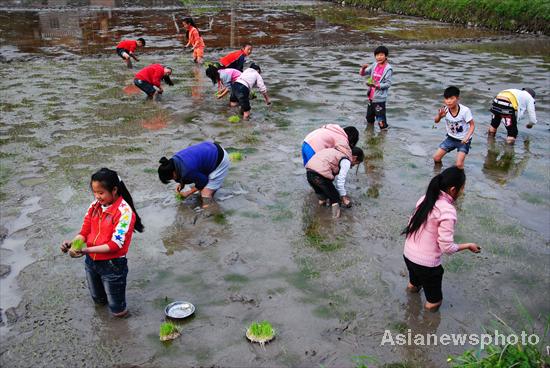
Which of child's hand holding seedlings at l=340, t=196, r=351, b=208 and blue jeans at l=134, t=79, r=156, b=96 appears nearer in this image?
child's hand holding seedlings at l=340, t=196, r=351, b=208

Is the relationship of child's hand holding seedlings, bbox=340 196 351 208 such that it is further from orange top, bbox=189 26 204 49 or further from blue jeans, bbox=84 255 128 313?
orange top, bbox=189 26 204 49

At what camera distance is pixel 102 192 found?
4195mm

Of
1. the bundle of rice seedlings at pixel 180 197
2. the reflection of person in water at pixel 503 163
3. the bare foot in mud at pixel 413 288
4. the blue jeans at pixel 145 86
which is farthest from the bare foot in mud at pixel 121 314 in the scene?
the blue jeans at pixel 145 86

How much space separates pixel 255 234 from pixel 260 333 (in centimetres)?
190

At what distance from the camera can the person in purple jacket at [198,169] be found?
6.05 m

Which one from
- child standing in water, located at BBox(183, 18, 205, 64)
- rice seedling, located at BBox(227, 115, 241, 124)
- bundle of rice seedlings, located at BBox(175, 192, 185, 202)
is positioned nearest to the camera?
bundle of rice seedlings, located at BBox(175, 192, 185, 202)

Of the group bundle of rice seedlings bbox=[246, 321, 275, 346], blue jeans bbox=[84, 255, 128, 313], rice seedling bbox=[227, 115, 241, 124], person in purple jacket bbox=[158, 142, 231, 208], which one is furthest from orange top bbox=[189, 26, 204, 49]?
bundle of rice seedlings bbox=[246, 321, 275, 346]

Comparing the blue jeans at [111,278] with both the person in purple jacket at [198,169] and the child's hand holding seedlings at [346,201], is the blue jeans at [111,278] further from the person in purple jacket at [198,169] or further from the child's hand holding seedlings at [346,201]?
the child's hand holding seedlings at [346,201]

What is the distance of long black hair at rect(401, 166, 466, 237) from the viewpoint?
4.25 m

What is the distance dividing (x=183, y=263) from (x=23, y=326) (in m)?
1.68

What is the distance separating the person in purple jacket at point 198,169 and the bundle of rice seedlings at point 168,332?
82.3 inches

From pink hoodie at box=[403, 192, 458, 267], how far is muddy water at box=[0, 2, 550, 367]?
62cm

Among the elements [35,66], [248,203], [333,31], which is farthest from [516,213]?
[333,31]

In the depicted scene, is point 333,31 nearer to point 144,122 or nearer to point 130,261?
point 144,122
